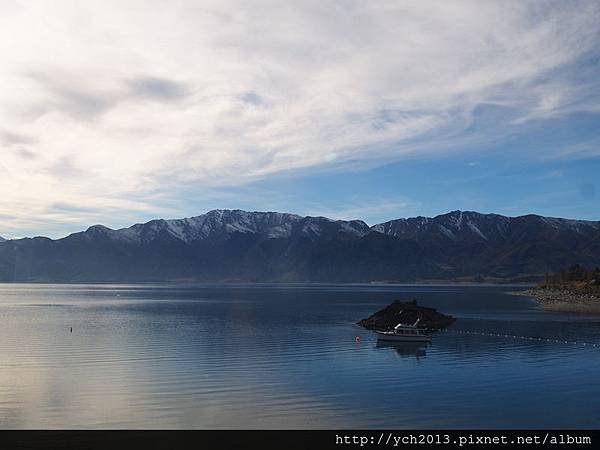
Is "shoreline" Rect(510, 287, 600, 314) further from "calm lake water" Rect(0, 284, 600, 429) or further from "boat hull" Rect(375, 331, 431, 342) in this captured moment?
"boat hull" Rect(375, 331, 431, 342)

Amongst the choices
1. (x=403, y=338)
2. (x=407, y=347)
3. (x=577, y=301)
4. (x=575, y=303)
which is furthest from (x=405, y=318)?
(x=577, y=301)

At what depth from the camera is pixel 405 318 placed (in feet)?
A: 346

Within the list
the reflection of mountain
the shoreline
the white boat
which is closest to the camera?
the reflection of mountain

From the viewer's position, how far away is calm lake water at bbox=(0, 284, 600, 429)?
39281mm

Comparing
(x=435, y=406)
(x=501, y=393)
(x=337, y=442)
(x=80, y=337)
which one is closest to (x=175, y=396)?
(x=337, y=442)

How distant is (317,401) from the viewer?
44.0 m

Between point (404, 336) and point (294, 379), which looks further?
point (404, 336)

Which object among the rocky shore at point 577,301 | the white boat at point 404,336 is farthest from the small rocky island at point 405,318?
the rocky shore at point 577,301

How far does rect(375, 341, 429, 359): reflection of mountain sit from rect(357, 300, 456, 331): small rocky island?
67.5 feet

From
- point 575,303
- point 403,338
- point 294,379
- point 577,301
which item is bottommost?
point 294,379

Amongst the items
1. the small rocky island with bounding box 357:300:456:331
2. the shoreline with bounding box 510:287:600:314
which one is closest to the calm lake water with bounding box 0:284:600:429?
the small rocky island with bounding box 357:300:456:331

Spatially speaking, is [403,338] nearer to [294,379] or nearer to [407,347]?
[407,347]

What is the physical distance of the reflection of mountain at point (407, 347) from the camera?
71.5m

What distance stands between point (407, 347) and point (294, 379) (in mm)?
29171
